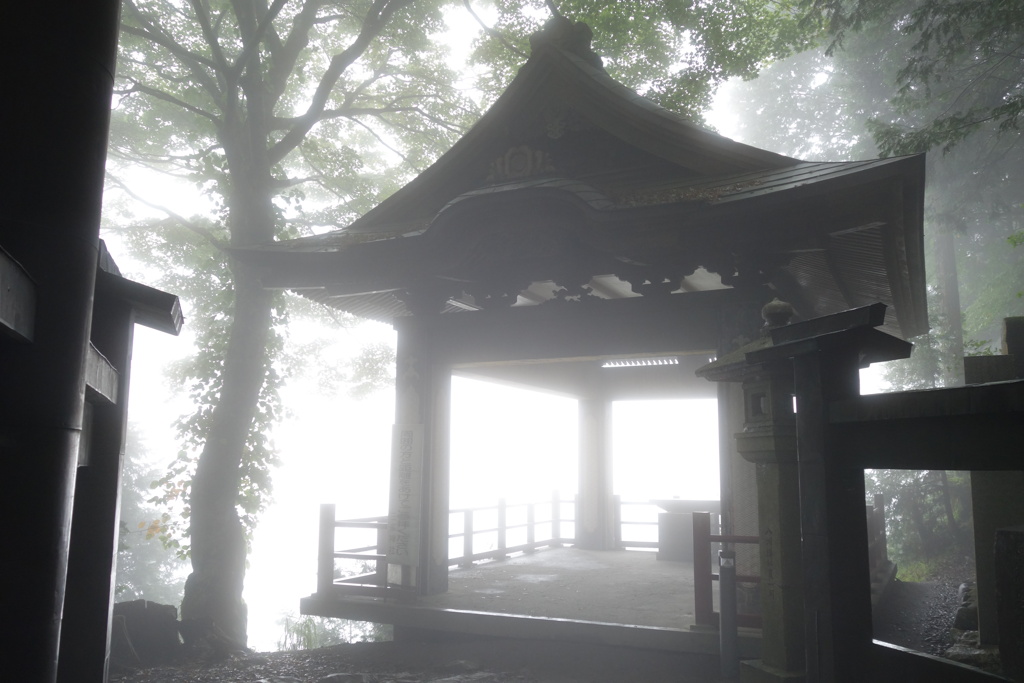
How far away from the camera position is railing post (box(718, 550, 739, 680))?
630cm

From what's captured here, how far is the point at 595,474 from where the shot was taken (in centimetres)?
1433

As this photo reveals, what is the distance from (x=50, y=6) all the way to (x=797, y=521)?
4645 millimetres

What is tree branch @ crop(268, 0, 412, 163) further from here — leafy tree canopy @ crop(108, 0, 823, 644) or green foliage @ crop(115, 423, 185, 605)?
green foliage @ crop(115, 423, 185, 605)

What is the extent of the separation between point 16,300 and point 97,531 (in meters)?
1.85

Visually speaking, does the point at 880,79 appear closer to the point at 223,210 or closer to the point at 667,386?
the point at 667,386

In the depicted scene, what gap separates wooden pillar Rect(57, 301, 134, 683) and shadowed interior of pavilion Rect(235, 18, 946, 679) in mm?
4367

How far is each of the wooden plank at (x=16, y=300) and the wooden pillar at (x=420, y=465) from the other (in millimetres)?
6726

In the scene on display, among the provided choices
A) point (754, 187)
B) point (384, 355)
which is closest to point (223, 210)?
point (384, 355)

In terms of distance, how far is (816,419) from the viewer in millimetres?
3529

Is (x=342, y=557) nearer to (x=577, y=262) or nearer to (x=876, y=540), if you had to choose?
(x=577, y=262)

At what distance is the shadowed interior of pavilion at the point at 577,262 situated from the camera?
695cm

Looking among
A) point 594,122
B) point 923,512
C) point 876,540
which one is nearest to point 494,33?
point 594,122

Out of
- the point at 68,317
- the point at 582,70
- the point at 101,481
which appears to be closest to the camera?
the point at 68,317

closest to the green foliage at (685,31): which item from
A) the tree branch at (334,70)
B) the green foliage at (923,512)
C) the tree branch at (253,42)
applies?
the tree branch at (334,70)
